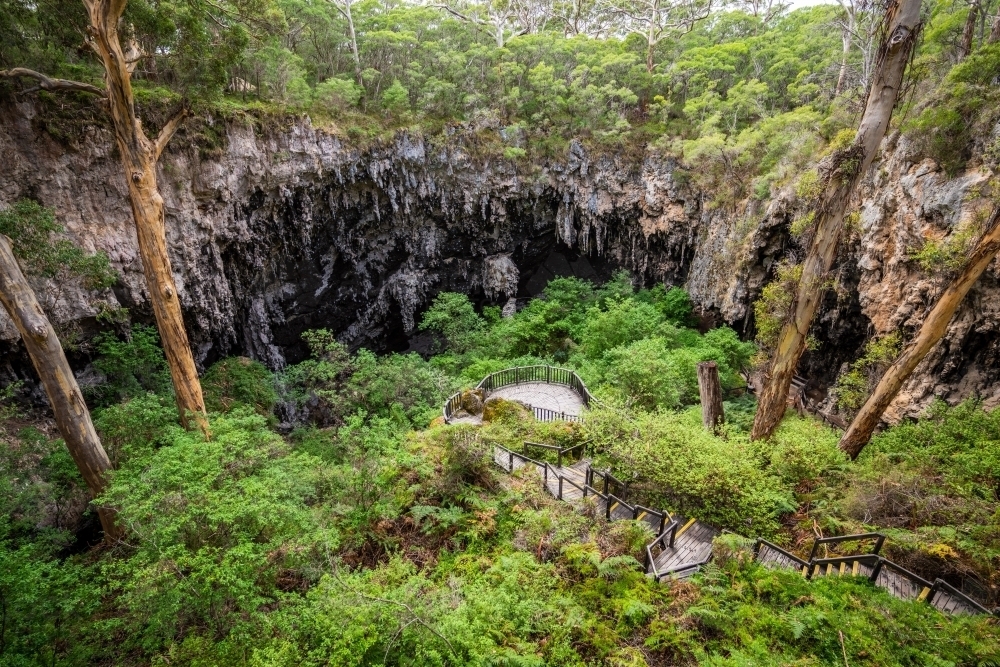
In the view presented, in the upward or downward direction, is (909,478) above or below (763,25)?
below

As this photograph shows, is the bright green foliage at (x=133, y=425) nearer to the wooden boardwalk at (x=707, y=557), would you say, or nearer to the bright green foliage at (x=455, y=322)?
the wooden boardwalk at (x=707, y=557)

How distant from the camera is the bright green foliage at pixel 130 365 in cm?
1214

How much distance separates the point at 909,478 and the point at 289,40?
2787cm

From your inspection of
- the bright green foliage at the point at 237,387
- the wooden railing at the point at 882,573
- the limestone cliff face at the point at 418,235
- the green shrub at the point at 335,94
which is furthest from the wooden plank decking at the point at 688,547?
the green shrub at the point at 335,94

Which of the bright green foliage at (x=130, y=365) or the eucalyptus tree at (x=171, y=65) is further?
the bright green foliage at (x=130, y=365)

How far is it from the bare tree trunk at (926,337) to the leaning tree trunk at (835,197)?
142 cm

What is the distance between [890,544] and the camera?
22.1 ft

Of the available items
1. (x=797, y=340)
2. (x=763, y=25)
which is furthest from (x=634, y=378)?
(x=763, y=25)

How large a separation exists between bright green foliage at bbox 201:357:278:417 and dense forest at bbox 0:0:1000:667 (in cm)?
11

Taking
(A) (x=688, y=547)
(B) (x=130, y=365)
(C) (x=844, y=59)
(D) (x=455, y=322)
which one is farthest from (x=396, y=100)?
(A) (x=688, y=547)

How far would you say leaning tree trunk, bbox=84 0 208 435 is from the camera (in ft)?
26.1

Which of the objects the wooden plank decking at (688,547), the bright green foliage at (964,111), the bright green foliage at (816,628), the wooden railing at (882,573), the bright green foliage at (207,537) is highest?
the bright green foliage at (964,111)

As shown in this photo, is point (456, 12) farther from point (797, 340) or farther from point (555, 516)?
point (555, 516)

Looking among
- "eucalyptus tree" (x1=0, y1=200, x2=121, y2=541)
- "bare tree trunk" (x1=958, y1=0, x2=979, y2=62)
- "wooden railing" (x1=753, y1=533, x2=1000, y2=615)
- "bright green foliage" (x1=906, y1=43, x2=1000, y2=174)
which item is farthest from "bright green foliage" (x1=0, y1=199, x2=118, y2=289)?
"bare tree trunk" (x1=958, y1=0, x2=979, y2=62)
